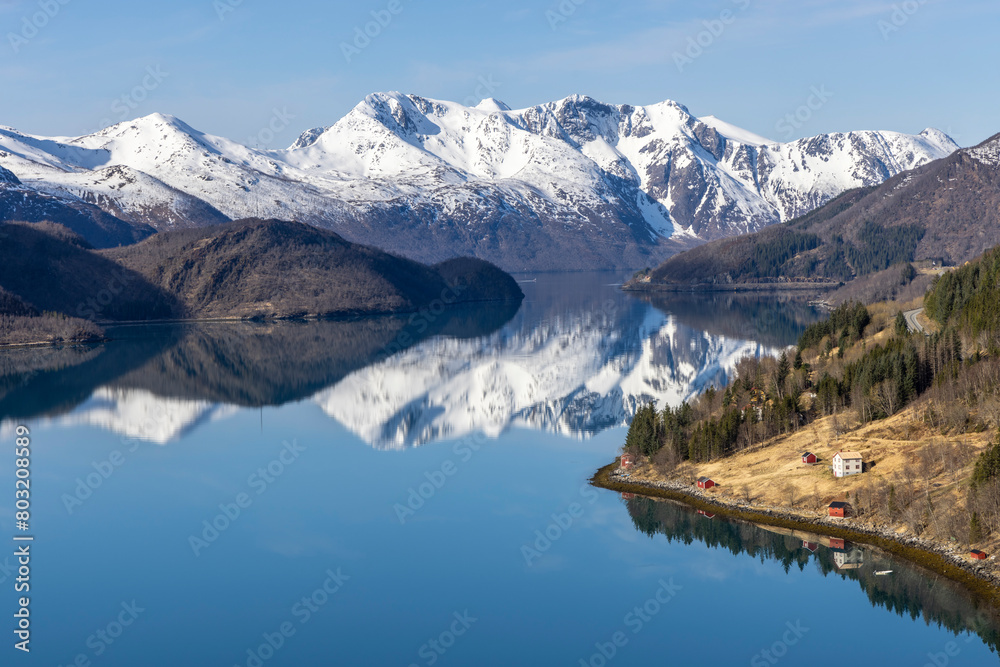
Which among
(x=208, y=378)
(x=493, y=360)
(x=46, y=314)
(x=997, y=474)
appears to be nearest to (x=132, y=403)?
(x=208, y=378)

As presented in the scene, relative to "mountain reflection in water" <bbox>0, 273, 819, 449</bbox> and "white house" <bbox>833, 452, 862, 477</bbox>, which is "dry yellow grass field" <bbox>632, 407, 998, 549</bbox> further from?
"mountain reflection in water" <bbox>0, 273, 819, 449</bbox>

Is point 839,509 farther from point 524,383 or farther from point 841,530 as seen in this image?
point 524,383

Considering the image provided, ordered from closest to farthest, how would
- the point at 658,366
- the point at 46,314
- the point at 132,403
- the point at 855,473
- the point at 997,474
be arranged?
the point at 997,474 < the point at 855,473 < the point at 132,403 < the point at 658,366 < the point at 46,314

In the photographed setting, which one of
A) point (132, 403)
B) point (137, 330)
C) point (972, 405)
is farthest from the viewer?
point (137, 330)

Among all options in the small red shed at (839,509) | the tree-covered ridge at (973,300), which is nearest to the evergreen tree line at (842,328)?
the tree-covered ridge at (973,300)

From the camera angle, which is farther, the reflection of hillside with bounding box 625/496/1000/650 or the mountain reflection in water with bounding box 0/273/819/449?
the mountain reflection in water with bounding box 0/273/819/449

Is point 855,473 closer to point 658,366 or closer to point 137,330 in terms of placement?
point 658,366

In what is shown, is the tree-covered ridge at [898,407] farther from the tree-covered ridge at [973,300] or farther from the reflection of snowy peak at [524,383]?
the reflection of snowy peak at [524,383]

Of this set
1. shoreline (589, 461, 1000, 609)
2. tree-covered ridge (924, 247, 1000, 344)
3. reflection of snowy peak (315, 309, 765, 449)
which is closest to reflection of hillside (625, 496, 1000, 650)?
shoreline (589, 461, 1000, 609)
